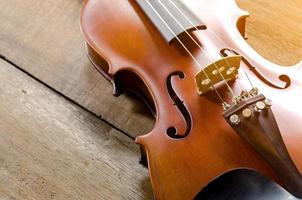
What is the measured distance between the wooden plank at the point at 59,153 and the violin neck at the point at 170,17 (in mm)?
285

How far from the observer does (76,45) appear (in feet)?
3.92

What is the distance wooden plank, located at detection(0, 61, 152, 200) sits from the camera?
102 centimetres

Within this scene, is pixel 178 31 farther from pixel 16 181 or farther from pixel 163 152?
pixel 16 181

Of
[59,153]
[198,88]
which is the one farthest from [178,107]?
[59,153]

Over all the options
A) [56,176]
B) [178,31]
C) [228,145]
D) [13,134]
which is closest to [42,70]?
[13,134]

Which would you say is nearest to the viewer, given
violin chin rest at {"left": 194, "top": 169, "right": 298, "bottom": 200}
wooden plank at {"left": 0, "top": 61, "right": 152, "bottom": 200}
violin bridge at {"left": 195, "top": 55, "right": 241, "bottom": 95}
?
violin chin rest at {"left": 194, "top": 169, "right": 298, "bottom": 200}

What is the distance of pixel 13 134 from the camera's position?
110 centimetres

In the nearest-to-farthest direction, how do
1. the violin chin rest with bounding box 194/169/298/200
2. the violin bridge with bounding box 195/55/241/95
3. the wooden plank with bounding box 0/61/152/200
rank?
the violin chin rest with bounding box 194/169/298/200 < the violin bridge with bounding box 195/55/241/95 < the wooden plank with bounding box 0/61/152/200

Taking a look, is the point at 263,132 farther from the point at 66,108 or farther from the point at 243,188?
the point at 66,108

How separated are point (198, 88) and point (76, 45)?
46cm

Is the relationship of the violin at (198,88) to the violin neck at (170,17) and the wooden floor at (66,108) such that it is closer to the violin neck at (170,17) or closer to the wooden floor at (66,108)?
the violin neck at (170,17)

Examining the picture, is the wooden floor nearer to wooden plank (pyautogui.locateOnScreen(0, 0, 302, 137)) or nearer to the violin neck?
wooden plank (pyautogui.locateOnScreen(0, 0, 302, 137))

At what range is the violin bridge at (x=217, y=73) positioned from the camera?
83 cm

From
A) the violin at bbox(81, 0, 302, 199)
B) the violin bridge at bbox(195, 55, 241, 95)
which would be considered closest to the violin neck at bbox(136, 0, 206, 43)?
the violin at bbox(81, 0, 302, 199)
